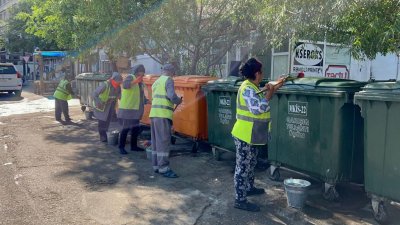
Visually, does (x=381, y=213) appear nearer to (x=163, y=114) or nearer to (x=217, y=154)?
(x=163, y=114)

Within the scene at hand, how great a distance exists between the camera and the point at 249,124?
4637 millimetres

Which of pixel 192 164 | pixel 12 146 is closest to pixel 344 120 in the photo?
pixel 192 164

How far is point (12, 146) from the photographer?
8297mm

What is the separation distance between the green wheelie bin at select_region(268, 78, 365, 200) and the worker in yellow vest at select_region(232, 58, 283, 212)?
25.0 inches

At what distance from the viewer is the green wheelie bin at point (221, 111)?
6547mm

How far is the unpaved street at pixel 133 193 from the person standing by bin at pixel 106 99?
72 centimetres

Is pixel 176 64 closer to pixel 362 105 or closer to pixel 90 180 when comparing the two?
pixel 90 180

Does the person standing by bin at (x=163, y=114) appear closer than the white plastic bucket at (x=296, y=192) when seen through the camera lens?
No

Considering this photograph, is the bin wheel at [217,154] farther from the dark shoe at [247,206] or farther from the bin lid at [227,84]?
the dark shoe at [247,206]

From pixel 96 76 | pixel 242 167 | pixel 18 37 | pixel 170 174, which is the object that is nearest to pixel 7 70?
pixel 96 76

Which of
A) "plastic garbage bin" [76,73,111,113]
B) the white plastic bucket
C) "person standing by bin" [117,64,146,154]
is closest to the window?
"plastic garbage bin" [76,73,111,113]

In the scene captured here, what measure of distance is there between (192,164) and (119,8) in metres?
3.97

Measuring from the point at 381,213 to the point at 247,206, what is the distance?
1.35 m

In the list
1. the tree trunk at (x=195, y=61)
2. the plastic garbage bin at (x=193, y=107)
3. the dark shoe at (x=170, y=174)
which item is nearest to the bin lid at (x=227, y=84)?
the plastic garbage bin at (x=193, y=107)
